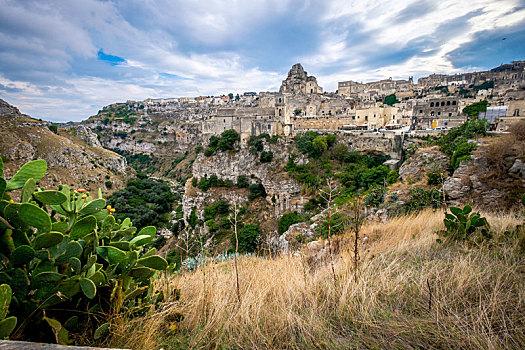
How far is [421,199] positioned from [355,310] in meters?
6.80

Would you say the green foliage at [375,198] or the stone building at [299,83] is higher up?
the stone building at [299,83]

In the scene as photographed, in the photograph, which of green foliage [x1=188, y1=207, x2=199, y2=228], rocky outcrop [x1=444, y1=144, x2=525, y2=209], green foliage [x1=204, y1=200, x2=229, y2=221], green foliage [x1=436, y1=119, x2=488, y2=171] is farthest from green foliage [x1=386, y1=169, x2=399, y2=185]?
green foliage [x1=188, y1=207, x2=199, y2=228]

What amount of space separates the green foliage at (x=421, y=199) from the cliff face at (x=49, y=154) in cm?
2887

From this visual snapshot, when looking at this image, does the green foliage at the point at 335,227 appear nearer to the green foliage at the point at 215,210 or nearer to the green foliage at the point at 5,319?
the green foliage at the point at 5,319

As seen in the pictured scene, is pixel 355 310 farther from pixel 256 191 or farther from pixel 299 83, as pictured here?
pixel 299 83

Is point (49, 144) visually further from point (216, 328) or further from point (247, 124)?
point (216, 328)

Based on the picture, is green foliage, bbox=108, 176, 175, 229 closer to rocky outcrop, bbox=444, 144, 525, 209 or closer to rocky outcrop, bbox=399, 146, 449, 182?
rocky outcrop, bbox=399, 146, 449, 182

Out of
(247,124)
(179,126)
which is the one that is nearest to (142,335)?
(247,124)

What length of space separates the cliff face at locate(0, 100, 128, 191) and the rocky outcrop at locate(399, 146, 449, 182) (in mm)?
29182

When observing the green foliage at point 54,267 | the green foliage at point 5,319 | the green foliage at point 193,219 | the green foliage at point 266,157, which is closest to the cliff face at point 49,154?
the green foliage at point 193,219

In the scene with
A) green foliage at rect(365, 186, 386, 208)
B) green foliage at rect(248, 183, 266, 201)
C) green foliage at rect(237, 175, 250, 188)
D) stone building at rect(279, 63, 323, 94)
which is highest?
stone building at rect(279, 63, 323, 94)

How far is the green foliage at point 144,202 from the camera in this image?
2492 cm

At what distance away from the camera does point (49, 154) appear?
85.0 feet

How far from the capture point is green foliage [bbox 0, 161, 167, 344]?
0.97 metres
